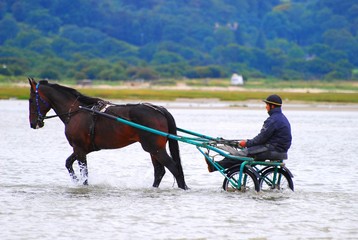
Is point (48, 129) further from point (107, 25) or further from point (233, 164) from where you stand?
point (107, 25)

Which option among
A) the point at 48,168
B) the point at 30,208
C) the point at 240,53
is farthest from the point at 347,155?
the point at 240,53

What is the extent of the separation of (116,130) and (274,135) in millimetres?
2578

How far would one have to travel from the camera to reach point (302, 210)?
12.3m

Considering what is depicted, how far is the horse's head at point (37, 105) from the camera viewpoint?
14.7 m

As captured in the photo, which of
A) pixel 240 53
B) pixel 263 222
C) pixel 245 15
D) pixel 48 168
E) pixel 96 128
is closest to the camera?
pixel 263 222

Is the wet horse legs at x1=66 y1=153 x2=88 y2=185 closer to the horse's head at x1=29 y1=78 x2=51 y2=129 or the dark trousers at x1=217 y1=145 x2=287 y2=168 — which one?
the horse's head at x1=29 y1=78 x2=51 y2=129

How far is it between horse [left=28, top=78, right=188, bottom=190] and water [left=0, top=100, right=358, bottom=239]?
0.49 meters

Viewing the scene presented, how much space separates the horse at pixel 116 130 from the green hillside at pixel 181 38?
93.1 meters

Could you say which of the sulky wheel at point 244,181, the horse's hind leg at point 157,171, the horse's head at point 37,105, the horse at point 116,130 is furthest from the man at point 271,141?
the horse's head at point 37,105

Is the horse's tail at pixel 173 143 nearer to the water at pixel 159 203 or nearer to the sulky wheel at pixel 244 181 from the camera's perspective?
the water at pixel 159 203

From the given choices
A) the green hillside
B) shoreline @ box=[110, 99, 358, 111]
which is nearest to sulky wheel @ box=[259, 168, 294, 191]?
shoreline @ box=[110, 99, 358, 111]

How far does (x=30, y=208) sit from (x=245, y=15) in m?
177

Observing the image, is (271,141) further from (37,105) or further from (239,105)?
(239,105)

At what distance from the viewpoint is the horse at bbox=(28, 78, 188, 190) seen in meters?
13.8
